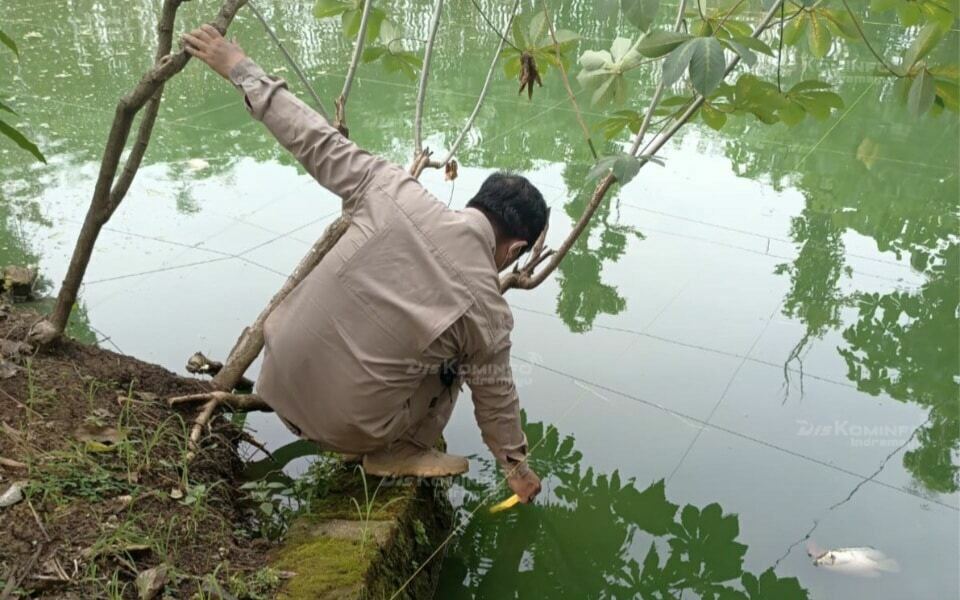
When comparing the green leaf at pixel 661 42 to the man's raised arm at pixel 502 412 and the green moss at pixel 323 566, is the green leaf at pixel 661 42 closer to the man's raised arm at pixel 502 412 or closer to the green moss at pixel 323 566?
the man's raised arm at pixel 502 412

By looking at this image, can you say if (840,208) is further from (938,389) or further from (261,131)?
(261,131)

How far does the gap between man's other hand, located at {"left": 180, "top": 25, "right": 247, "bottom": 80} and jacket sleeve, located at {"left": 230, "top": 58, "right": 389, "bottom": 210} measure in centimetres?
2

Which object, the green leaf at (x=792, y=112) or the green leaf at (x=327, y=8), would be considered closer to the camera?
the green leaf at (x=792, y=112)

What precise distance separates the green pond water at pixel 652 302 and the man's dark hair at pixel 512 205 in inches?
31.6

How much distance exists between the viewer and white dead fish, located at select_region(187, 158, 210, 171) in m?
4.01

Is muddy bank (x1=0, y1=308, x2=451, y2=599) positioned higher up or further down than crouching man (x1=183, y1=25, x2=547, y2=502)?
further down

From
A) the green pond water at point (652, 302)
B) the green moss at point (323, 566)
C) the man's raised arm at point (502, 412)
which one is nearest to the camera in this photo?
the green moss at point (323, 566)

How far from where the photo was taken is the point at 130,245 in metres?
3.37

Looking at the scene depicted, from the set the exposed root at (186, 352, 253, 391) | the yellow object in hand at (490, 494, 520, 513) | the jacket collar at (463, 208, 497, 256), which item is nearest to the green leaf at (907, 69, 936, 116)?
the jacket collar at (463, 208, 497, 256)

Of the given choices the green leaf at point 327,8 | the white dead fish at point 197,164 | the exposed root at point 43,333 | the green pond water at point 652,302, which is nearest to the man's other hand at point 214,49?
the green leaf at point 327,8

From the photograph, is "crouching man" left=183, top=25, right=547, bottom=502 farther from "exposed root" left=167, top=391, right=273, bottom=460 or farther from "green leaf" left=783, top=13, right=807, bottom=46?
"green leaf" left=783, top=13, right=807, bottom=46

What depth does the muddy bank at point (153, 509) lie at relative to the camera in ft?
5.04

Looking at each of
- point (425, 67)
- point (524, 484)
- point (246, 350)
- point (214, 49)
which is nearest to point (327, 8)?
point (425, 67)

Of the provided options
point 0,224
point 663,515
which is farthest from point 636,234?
point 0,224
